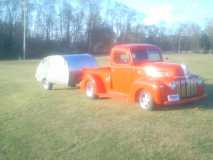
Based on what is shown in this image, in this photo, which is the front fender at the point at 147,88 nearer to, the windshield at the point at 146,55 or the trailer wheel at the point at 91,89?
the windshield at the point at 146,55

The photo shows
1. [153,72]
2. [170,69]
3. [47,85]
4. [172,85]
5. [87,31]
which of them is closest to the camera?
[172,85]

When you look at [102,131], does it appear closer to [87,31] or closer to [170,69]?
[170,69]

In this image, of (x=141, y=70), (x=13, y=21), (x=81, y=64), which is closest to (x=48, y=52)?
(x=13, y=21)

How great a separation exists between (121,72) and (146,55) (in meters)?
1.01

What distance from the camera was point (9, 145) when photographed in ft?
24.6

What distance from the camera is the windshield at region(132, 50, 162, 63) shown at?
36.9ft

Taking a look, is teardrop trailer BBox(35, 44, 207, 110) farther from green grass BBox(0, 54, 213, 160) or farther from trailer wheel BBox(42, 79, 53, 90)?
trailer wheel BBox(42, 79, 53, 90)

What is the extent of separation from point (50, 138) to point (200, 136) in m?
3.29

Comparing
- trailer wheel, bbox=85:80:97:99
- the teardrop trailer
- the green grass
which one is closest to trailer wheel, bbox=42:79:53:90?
trailer wheel, bbox=85:80:97:99

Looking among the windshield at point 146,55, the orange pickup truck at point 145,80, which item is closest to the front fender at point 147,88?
the orange pickup truck at point 145,80

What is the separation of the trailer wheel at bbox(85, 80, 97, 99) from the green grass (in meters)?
0.48

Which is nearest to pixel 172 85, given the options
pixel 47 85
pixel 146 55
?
pixel 146 55

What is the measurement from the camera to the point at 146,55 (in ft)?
37.8

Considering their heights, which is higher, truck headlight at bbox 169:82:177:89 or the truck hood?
the truck hood
